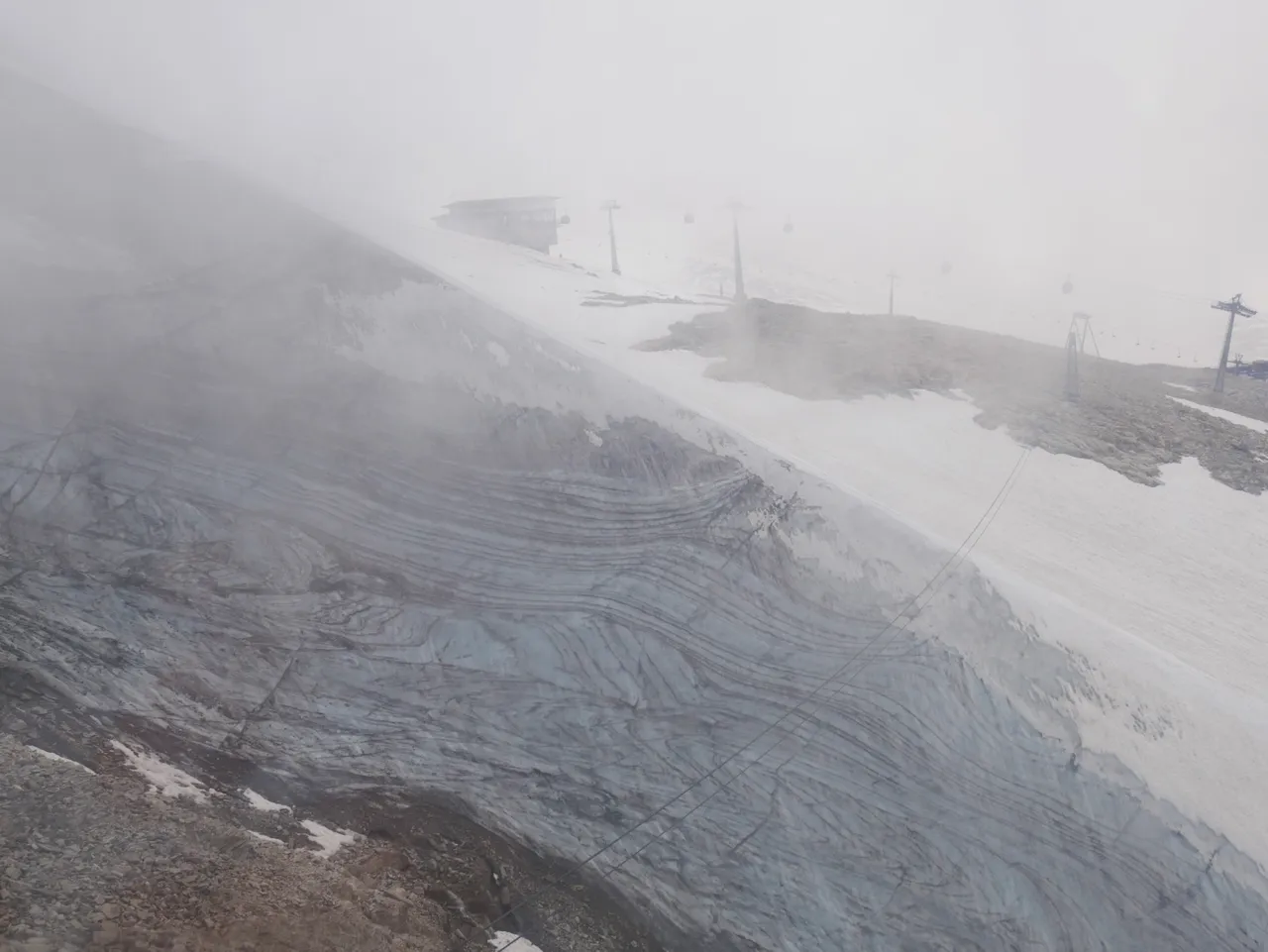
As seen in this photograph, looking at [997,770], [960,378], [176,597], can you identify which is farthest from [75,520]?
[960,378]

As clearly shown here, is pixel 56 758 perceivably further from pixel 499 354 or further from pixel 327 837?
pixel 499 354

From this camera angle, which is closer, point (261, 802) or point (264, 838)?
point (264, 838)

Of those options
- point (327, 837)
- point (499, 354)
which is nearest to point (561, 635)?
point (327, 837)

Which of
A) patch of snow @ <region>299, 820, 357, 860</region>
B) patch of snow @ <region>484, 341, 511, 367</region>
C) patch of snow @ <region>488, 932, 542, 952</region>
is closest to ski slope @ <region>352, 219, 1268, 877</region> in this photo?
patch of snow @ <region>484, 341, 511, 367</region>

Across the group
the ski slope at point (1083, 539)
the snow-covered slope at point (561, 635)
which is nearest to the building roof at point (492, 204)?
the ski slope at point (1083, 539)

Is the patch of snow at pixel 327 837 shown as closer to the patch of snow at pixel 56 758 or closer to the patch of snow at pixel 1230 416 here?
the patch of snow at pixel 56 758

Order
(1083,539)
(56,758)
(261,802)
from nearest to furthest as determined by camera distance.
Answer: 1. (56,758)
2. (261,802)
3. (1083,539)

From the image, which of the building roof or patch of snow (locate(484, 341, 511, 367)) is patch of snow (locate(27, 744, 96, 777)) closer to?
patch of snow (locate(484, 341, 511, 367))
